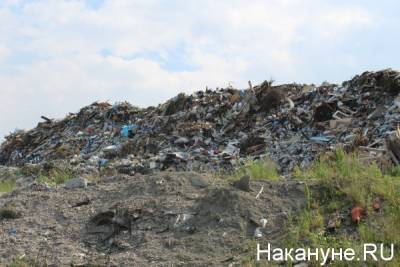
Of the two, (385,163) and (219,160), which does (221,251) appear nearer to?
(385,163)

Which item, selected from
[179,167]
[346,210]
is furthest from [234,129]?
[346,210]

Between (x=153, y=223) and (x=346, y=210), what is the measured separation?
161cm

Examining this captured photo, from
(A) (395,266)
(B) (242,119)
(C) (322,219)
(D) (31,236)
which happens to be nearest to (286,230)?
(C) (322,219)

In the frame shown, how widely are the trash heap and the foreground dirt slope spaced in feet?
8.61

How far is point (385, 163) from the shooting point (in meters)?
6.47

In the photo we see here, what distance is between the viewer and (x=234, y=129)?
11.5 metres

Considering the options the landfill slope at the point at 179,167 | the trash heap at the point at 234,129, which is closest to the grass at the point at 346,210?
the landfill slope at the point at 179,167

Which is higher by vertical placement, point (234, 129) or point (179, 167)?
point (234, 129)

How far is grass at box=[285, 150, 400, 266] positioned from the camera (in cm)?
407

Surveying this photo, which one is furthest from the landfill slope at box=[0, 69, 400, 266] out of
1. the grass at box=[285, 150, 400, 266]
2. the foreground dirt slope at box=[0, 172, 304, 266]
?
the grass at box=[285, 150, 400, 266]

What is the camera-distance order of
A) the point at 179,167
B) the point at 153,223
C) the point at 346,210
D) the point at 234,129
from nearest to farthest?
the point at 346,210 < the point at 153,223 < the point at 179,167 < the point at 234,129

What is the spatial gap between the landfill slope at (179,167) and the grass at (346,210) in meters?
0.16

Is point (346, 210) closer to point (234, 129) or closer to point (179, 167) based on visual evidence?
point (179, 167)

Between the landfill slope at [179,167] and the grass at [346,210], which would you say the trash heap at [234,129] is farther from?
the grass at [346,210]
